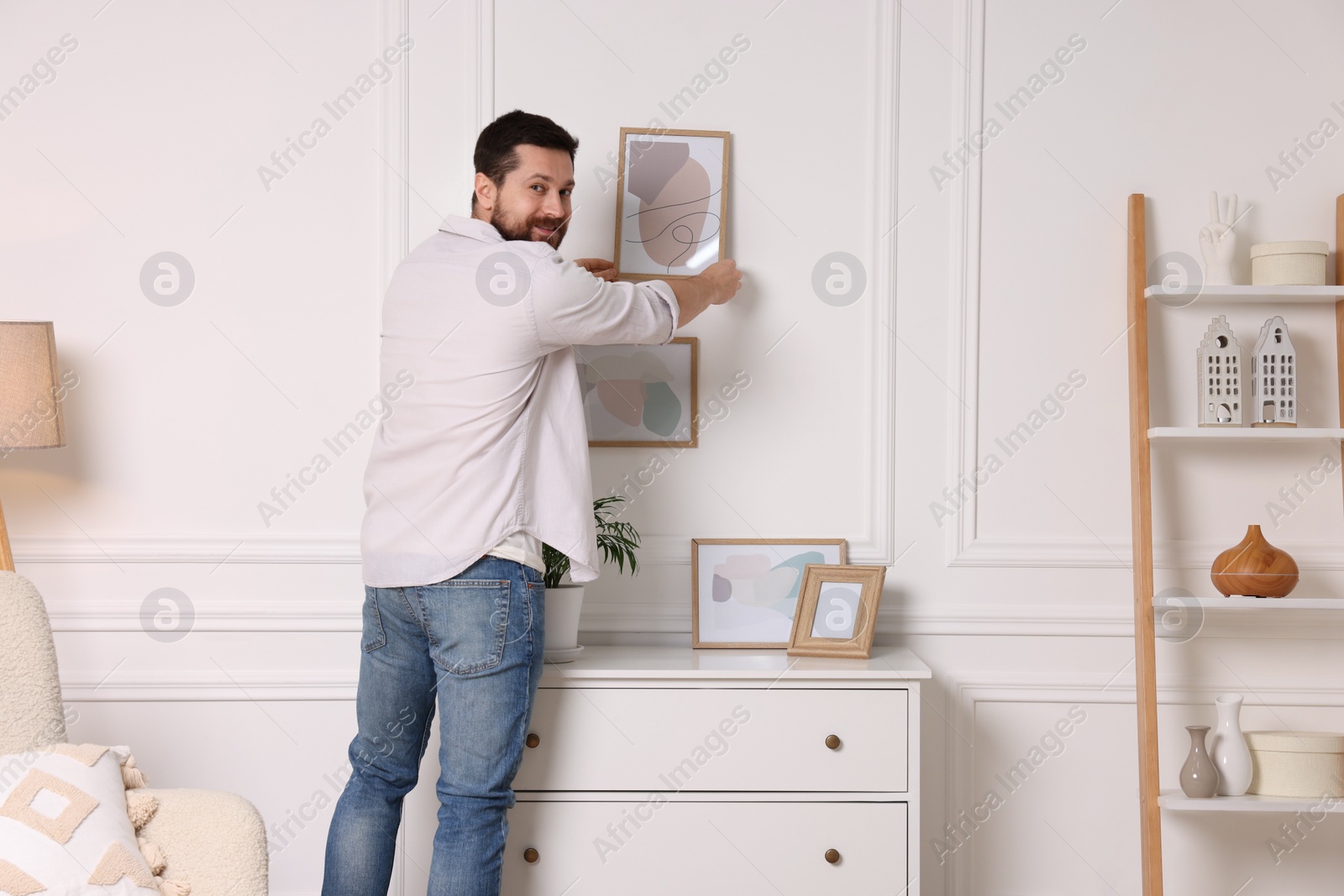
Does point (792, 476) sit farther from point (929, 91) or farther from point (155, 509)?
point (155, 509)

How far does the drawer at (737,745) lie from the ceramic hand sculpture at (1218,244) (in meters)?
1.25

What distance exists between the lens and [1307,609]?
2.28 metres

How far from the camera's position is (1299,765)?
6.90 ft

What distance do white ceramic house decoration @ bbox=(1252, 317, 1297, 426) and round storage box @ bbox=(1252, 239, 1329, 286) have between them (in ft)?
0.32

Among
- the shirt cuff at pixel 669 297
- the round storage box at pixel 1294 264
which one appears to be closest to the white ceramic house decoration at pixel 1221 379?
the round storage box at pixel 1294 264

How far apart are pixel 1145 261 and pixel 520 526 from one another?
166 cm

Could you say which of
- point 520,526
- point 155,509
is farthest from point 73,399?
point 520,526

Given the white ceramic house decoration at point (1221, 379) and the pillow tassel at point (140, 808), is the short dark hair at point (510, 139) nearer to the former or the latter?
the pillow tassel at point (140, 808)

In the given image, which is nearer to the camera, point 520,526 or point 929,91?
point 520,526

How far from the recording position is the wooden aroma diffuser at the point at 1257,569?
2.14 m

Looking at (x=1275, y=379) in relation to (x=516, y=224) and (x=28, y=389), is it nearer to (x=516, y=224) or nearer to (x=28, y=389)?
(x=516, y=224)

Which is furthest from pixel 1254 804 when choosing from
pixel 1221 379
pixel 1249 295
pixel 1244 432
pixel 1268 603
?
pixel 1249 295

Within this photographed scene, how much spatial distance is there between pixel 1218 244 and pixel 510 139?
5.43 ft

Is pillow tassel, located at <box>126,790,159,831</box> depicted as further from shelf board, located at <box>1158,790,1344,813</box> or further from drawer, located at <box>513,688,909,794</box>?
shelf board, located at <box>1158,790,1344,813</box>
